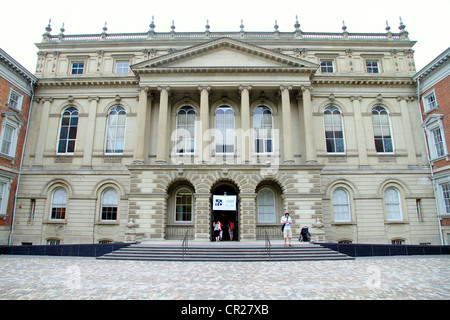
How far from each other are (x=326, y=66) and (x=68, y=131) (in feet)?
80.0

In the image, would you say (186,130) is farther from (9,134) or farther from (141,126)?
(9,134)

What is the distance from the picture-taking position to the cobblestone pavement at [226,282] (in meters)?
7.77

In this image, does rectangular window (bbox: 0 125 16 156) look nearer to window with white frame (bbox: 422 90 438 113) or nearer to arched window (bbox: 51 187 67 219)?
arched window (bbox: 51 187 67 219)

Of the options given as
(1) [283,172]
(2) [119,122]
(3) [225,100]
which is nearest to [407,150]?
(1) [283,172]

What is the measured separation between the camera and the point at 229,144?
24.7 m

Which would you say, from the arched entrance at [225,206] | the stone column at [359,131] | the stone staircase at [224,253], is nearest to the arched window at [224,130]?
the arched entrance at [225,206]

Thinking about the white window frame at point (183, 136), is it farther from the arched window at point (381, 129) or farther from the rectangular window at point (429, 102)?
the rectangular window at point (429, 102)

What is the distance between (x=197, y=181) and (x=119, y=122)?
9786 mm

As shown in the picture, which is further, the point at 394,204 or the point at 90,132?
the point at 90,132

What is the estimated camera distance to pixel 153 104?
25.8 metres

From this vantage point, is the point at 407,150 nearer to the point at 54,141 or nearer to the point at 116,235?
the point at 116,235

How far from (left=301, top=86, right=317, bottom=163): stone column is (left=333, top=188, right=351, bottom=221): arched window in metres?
4.12

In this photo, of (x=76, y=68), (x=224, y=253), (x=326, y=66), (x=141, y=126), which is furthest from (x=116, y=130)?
(x=326, y=66)

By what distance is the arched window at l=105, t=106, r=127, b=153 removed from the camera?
1006 inches
